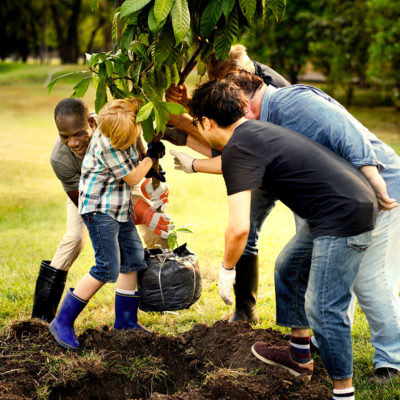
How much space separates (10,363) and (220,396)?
1384 millimetres

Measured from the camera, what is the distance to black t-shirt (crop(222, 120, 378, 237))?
2.94m

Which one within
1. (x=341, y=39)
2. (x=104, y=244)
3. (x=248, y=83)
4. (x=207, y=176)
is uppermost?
(x=248, y=83)

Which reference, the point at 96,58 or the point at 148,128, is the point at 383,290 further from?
the point at 96,58

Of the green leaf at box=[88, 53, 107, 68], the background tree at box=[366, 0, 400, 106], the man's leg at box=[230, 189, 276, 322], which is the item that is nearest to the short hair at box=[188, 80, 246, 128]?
the green leaf at box=[88, 53, 107, 68]

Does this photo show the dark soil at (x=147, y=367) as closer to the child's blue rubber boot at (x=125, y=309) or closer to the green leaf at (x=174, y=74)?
the child's blue rubber boot at (x=125, y=309)

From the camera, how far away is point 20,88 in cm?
2966

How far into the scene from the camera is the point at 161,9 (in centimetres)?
298

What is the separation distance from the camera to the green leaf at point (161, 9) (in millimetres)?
2967

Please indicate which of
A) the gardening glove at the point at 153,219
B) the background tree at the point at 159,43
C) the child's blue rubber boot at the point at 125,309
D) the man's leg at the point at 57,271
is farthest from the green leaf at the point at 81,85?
the child's blue rubber boot at the point at 125,309

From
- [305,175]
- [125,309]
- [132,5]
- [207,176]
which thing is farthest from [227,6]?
[207,176]

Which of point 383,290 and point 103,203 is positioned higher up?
point 103,203

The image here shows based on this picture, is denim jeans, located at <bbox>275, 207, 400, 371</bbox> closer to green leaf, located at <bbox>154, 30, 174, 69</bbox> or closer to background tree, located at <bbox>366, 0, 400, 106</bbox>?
green leaf, located at <bbox>154, 30, 174, 69</bbox>

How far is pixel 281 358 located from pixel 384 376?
66cm

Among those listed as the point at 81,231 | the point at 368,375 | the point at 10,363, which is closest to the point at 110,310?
the point at 81,231
